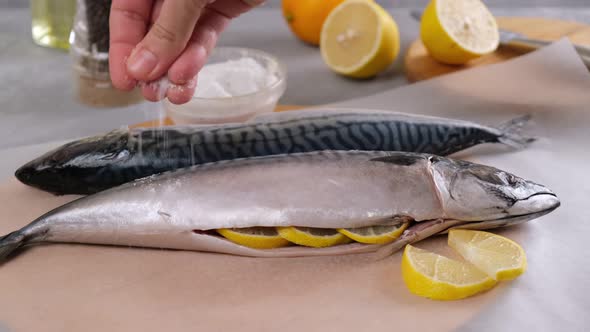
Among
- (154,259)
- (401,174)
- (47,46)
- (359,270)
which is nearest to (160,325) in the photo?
(154,259)

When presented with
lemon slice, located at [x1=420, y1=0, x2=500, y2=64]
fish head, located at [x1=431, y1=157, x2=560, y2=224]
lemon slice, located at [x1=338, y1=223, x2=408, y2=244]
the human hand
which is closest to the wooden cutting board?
lemon slice, located at [x1=420, y1=0, x2=500, y2=64]

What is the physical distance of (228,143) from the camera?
66.8 inches

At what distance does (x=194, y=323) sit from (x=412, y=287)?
445mm

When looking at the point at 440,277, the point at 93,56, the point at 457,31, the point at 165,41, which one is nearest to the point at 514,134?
the point at 457,31

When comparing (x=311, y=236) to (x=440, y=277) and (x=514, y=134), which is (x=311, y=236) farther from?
(x=514, y=134)

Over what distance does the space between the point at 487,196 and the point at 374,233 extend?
0.27 m

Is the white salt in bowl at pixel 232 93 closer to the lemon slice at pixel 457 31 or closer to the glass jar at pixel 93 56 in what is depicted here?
the glass jar at pixel 93 56

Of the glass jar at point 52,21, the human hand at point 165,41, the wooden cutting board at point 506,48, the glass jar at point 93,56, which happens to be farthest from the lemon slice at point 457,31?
the glass jar at point 52,21

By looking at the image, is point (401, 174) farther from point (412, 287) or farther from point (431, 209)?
point (412, 287)

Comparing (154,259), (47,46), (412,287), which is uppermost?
(47,46)

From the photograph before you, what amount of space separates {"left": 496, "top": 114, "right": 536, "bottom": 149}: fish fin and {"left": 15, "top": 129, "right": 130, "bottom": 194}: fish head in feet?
3.52

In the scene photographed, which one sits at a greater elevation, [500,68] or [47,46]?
[47,46]

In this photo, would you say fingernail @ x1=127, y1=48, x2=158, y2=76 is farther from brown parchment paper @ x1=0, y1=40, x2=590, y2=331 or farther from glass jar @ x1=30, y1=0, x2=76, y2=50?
glass jar @ x1=30, y1=0, x2=76, y2=50

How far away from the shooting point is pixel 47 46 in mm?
2850
